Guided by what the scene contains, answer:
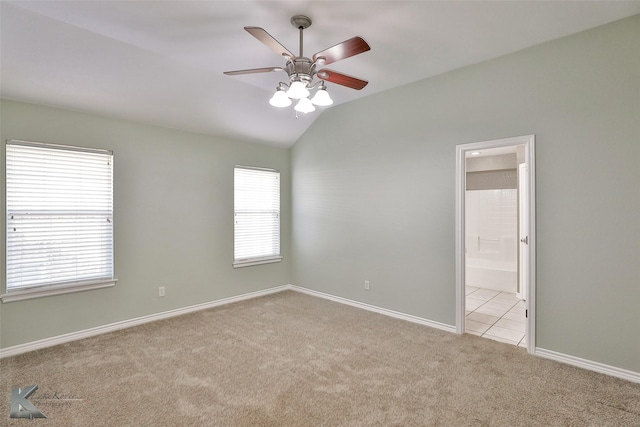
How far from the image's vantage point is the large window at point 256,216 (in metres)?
4.84

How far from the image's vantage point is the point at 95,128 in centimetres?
349

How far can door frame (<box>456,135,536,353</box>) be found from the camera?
300 centimetres

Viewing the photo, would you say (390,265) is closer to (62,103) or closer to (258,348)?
(258,348)

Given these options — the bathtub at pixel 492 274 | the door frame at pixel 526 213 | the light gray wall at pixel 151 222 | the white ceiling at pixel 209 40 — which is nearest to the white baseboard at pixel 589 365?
the door frame at pixel 526 213

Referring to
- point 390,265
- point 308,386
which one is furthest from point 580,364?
point 308,386

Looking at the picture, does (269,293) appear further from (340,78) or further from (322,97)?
(340,78)

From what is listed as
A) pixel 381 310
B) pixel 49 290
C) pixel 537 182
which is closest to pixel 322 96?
pixel 537 182

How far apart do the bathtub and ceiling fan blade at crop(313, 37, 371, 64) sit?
4.73 metres

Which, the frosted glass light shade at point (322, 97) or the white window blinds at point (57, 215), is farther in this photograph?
the white window blinds at point (57, 215)

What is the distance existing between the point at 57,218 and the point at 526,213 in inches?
187

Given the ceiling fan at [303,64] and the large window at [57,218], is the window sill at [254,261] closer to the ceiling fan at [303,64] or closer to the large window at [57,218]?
the large window at [57,218]

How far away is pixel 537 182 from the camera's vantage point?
2984mm

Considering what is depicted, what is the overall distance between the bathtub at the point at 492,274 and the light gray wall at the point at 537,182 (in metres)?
2.39

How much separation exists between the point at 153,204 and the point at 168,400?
2378 millimetres
